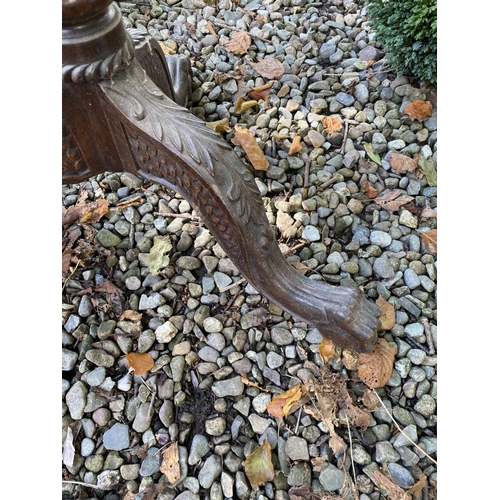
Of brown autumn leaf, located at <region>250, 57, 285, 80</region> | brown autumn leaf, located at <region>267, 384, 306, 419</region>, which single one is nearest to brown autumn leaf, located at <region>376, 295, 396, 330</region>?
brown autumn leaf, located at <region>267, 384, 306, 419</region>

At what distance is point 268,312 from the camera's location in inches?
51.5

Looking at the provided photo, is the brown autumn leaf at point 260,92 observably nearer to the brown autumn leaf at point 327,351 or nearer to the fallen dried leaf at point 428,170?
the fallen dried leaf at point 428,170

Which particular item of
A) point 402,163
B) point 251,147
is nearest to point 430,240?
point 402,163

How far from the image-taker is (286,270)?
3.77 ft

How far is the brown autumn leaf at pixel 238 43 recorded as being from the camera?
6.23ft

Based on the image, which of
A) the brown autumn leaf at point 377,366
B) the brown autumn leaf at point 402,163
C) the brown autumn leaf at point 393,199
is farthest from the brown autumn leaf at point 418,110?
the brown autumn leaf at point 377,366

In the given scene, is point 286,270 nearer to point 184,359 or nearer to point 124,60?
point 184,359

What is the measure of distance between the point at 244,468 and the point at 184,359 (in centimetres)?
27

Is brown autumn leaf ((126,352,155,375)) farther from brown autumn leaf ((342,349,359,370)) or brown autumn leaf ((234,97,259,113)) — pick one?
brown autumn leaf ((234,97,259,113))

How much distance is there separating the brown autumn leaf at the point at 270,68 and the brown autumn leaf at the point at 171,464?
3.96ft

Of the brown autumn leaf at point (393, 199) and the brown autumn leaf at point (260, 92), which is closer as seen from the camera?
the brown autumn leaf at point (393, 199)

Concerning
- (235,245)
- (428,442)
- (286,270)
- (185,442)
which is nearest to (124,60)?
(235,245)

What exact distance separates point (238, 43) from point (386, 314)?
→ 1125 millimetres

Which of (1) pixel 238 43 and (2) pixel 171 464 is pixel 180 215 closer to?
(2) pixel 171 464
